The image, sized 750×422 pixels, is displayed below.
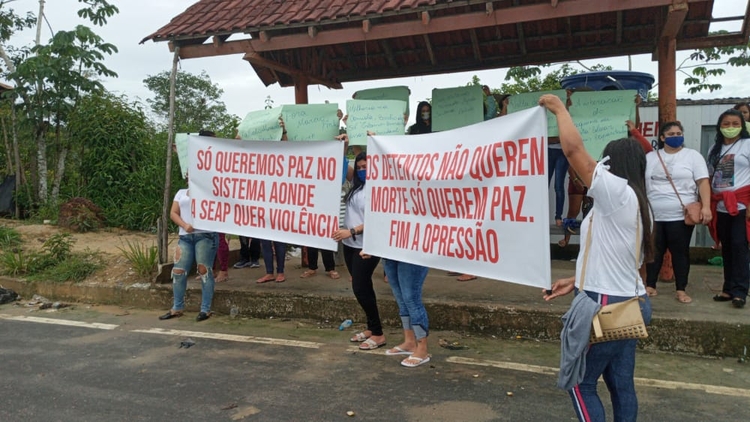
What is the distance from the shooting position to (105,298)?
7.09m

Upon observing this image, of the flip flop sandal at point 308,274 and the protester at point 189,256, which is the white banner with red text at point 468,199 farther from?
the flip flop sandal at point 308,274

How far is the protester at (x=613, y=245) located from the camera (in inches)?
102

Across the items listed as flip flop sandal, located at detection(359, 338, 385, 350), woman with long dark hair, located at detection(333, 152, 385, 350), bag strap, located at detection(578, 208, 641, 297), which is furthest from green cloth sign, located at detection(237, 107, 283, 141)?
bag strap, located at detection(578, 208, 641, 297)

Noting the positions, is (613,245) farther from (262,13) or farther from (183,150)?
(183,150)

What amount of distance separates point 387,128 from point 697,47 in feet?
12.6

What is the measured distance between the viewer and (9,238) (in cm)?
896

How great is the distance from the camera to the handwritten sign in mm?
6012

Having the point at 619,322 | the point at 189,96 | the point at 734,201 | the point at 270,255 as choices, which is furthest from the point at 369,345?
the point at 189,96

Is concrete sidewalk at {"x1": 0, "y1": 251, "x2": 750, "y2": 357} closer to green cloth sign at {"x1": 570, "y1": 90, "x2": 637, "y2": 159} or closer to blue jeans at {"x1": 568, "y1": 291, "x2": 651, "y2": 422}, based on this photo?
green cloth sign at {"x1": 570, "y1": 90, "x2": 637, "y2": 159}

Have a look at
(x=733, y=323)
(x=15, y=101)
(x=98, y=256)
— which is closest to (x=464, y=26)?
(x=733, y=323)

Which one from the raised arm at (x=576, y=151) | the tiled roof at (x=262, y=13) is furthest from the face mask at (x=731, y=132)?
the raised arm at (x=576, y=151)

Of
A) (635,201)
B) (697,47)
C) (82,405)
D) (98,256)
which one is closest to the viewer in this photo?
(635,201)

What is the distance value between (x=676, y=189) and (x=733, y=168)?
21.4 inches

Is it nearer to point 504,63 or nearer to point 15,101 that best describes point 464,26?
point 504,63
